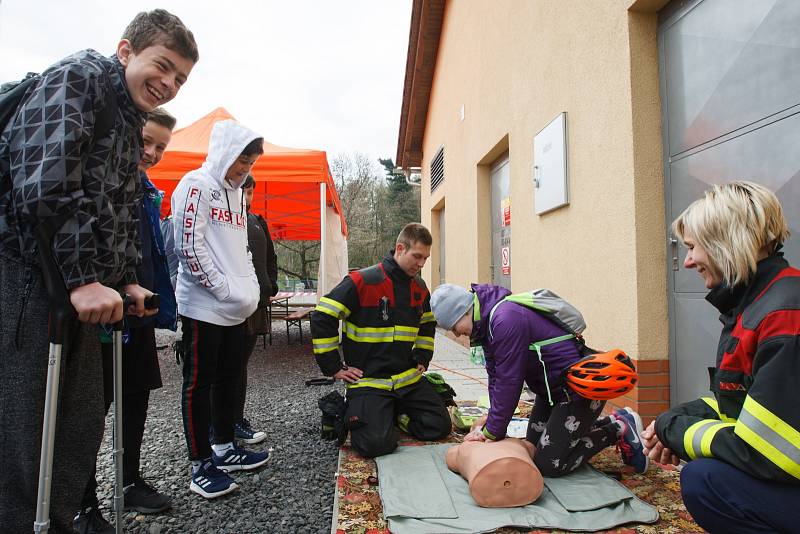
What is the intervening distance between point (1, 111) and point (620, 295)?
131 inches

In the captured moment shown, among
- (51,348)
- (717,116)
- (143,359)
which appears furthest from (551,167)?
(51,348)

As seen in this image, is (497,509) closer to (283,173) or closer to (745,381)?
(745,381)

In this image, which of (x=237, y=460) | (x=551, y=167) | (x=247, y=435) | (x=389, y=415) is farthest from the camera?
(x=551, y=167)

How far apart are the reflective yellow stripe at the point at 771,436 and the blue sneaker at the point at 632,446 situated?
131 centimetres

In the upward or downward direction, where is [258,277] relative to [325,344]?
upward

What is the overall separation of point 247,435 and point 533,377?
199 centimetres

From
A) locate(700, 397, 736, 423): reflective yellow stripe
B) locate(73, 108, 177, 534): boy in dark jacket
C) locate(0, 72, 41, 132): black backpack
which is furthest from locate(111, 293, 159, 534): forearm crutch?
locate(700, 397, 736, 423): reflective yellow stripe

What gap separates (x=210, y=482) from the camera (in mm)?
2396

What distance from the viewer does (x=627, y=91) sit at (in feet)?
10.4

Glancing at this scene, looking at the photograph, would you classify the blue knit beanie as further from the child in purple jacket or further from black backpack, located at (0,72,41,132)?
black backpack, located at (0,72,41,132)

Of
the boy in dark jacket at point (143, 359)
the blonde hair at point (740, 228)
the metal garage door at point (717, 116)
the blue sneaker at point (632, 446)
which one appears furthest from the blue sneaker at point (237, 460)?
the metal garage door at point (717, 116)

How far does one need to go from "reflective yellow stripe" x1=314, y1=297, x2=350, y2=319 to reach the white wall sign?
2.17 m

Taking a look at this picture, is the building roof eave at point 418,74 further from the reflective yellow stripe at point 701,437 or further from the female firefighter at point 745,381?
the reflective yellow stripe at point 701,437

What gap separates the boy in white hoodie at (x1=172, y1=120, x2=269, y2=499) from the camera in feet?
7.72
